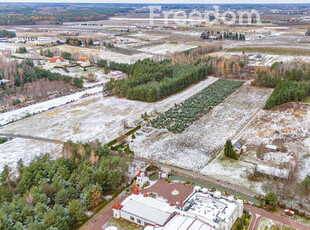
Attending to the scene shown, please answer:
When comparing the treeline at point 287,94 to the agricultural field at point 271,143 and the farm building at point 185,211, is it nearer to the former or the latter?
the agricultural field at point 271,143

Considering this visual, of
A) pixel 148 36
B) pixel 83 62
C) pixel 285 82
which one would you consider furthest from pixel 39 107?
pixel 148 36

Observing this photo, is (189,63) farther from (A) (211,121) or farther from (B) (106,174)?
(B) (106,174)

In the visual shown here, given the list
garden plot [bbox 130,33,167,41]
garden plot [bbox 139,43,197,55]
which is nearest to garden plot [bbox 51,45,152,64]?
garden plot [bbox 139,43,197,55]

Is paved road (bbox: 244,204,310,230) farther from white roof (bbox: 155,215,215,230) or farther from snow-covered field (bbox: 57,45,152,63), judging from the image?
snow-covered field (bbox: 57,45,152,63)

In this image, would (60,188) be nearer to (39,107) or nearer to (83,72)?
(39,107)

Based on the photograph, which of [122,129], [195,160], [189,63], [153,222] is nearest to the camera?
[153,222]

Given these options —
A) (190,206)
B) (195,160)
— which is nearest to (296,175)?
(195,160)

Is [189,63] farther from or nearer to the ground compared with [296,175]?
farther from the ground
